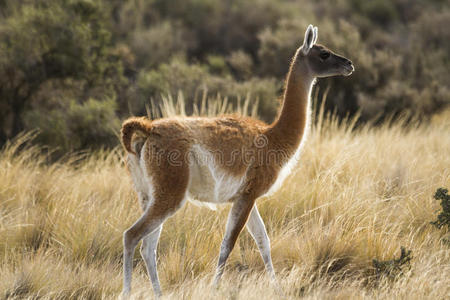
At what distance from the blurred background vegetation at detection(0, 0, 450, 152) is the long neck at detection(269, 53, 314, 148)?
101 inches

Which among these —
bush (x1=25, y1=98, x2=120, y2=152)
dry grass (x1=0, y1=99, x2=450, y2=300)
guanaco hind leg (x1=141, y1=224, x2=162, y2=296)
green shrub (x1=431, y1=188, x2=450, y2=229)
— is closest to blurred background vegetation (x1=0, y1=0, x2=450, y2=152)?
bush (x1=25, y1=98, x2=120, y2=152)

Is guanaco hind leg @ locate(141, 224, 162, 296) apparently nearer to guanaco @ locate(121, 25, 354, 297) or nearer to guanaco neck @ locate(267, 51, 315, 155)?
guanaco @ locate(121, 25, 354, 297)

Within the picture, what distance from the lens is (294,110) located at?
422 cm

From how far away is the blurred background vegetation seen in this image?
310 inches

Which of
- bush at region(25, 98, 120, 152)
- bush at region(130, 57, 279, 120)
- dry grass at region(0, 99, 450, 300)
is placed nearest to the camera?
dry grass at region(0, 99, 450, 300)

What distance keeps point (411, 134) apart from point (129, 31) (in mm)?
8513

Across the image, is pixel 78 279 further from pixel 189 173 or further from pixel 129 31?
pixel 129 31

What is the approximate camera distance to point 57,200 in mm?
5102

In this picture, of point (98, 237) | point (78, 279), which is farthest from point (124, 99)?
point (78, 279)

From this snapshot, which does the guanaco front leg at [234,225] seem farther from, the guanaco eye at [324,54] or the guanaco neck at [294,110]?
the guanaco eye at [324,54]

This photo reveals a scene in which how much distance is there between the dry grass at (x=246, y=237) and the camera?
3822 mm

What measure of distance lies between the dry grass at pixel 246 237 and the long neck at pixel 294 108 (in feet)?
2.90

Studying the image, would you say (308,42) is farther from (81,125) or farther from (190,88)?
(190,88)

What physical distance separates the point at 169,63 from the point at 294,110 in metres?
8.34
